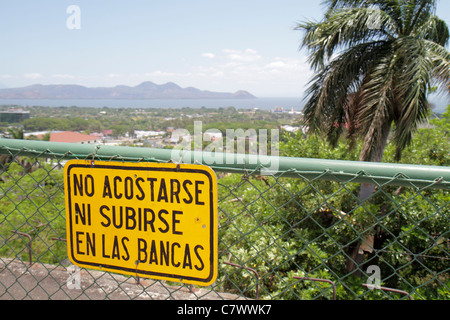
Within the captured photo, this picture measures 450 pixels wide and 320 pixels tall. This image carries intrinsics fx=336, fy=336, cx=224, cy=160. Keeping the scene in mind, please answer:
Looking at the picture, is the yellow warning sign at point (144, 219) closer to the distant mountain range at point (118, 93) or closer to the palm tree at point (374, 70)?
the palm tree at point (374, 70)

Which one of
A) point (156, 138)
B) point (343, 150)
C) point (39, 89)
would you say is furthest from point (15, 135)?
point (39, 89)

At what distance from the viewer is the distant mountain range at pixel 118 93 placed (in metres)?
83.6

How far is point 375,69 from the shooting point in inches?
326

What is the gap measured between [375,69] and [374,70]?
0.04m

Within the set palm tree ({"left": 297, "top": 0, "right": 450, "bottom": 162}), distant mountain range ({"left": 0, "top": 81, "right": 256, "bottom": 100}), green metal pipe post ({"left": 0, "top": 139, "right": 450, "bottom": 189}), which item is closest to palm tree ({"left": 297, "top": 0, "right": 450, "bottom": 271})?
palm tree ({"left": 297, "top": 0, "right": 450, "bottom": 162})

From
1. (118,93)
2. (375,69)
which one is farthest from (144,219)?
(118,93)

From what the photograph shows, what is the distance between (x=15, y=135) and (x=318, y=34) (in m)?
35.9

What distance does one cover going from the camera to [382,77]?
8141mm

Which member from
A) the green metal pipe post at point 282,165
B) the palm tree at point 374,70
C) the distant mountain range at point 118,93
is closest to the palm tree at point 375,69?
the palm tree at point 374,70

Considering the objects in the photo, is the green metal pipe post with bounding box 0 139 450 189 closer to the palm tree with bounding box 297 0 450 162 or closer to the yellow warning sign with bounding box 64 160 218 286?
the yellow warning sign with bounding box 64 160 218 286

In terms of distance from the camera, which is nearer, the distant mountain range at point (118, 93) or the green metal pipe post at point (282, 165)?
the green metal pipe post at point (282, 165)

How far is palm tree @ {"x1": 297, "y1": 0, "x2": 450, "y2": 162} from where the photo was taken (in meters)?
7.68

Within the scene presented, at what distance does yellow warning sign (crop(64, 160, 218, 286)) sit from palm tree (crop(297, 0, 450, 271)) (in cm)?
745
